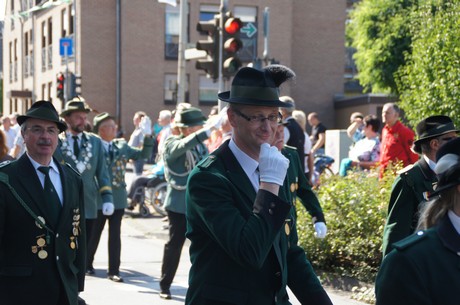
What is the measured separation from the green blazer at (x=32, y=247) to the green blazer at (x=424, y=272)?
115 inches

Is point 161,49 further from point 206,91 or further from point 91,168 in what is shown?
point 91,168

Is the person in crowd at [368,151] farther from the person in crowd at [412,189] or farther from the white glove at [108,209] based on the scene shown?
the person in crowd at [412,189]

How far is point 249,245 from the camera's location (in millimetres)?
3703

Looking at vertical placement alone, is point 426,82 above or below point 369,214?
above

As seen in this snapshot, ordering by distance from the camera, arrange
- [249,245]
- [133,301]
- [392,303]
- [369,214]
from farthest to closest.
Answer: [369,214] → [133,301] → [249,245] → [392,303]

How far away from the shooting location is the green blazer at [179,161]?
9352 millimetres

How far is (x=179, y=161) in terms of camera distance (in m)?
9.77

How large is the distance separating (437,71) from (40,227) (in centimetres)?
854

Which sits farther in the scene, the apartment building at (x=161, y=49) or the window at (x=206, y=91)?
the window at (x=206, y=91)

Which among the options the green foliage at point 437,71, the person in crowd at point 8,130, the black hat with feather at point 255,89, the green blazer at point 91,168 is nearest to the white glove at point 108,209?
the green blazer at point 91,168

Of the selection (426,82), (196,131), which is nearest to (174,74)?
(426,82)

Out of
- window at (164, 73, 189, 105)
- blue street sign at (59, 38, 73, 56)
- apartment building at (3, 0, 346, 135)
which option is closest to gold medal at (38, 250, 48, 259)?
blue street sign at (59, 38, 73, 56)

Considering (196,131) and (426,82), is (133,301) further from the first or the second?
(426,82)

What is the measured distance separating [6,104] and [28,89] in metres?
9.10
